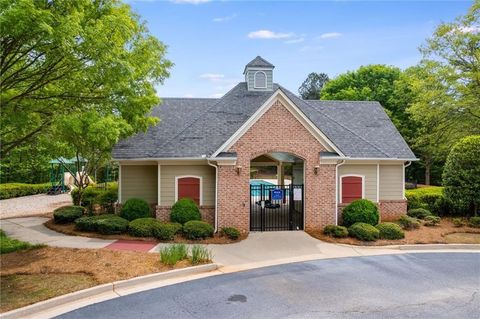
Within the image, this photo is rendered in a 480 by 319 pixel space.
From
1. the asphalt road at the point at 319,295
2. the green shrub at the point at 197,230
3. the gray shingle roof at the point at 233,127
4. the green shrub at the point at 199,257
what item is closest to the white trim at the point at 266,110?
the gray shingle roof at the point at 233,127

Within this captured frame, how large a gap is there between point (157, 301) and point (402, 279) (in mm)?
7059

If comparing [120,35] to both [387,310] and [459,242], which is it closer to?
[387,310]

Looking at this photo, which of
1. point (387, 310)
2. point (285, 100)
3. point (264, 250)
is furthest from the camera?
point (285, 100)

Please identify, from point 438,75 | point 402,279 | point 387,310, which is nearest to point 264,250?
point 402,279

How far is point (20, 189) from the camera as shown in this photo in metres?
30.7

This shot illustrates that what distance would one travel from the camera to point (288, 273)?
36.5 ft

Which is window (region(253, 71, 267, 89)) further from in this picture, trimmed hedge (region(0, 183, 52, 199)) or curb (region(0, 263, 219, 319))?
trimmed hedge (region(0, 183, 52, 199))

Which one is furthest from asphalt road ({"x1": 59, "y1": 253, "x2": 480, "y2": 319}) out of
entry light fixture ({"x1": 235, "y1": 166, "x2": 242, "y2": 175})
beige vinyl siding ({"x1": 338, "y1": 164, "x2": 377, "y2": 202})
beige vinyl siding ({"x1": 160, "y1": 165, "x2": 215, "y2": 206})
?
beige vinyl siding ({"x1": 338, "y1": 164, "x2": 377, "y2": 202})

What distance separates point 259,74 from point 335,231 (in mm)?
10551

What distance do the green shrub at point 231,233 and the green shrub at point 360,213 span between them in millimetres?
5254

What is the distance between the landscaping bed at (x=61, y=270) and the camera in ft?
30.0

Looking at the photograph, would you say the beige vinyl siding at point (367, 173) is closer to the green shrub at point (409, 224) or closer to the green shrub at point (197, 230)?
the green shrub at point (409, 224)

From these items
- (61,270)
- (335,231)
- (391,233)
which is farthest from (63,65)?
(391,233)

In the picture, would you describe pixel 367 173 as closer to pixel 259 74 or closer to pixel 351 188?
pixel 351 188
